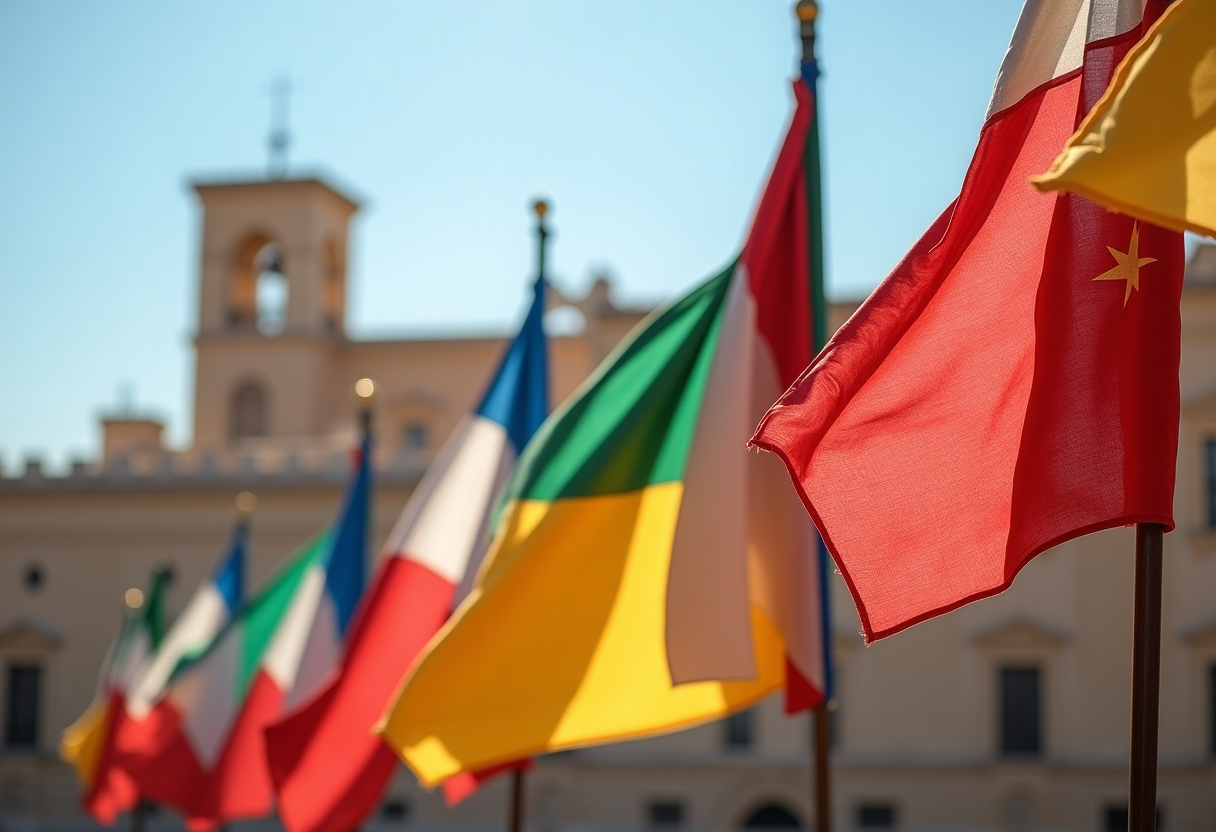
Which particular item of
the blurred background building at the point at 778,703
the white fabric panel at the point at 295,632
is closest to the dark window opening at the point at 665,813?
the blurred background building at the point at 778,703

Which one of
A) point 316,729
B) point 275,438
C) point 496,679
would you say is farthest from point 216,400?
point 496,679

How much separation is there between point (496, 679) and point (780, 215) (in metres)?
2.27

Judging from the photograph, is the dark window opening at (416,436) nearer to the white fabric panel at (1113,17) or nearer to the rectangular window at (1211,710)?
the rectangular window at (1211,710)

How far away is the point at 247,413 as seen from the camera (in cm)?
3519

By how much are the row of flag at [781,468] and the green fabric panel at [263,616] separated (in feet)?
0.27

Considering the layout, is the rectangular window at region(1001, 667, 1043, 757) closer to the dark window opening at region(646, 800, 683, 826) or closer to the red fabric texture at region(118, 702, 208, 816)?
the dark window opening at region(646, 800, 683, 826)

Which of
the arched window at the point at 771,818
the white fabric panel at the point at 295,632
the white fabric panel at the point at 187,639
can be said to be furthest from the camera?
the arched window at the point at 771,818

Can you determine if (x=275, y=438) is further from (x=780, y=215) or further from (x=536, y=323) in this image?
(x=780, y=215)

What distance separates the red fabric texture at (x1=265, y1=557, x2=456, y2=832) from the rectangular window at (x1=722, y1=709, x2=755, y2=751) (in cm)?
1815

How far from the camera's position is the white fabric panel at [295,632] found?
12199 millimetres

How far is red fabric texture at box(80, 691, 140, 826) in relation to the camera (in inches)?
632

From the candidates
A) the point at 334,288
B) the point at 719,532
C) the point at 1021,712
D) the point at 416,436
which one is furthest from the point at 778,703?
the point at 719,532

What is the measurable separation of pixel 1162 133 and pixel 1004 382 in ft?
3.47

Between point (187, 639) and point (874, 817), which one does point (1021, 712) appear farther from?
point (187, 639)
